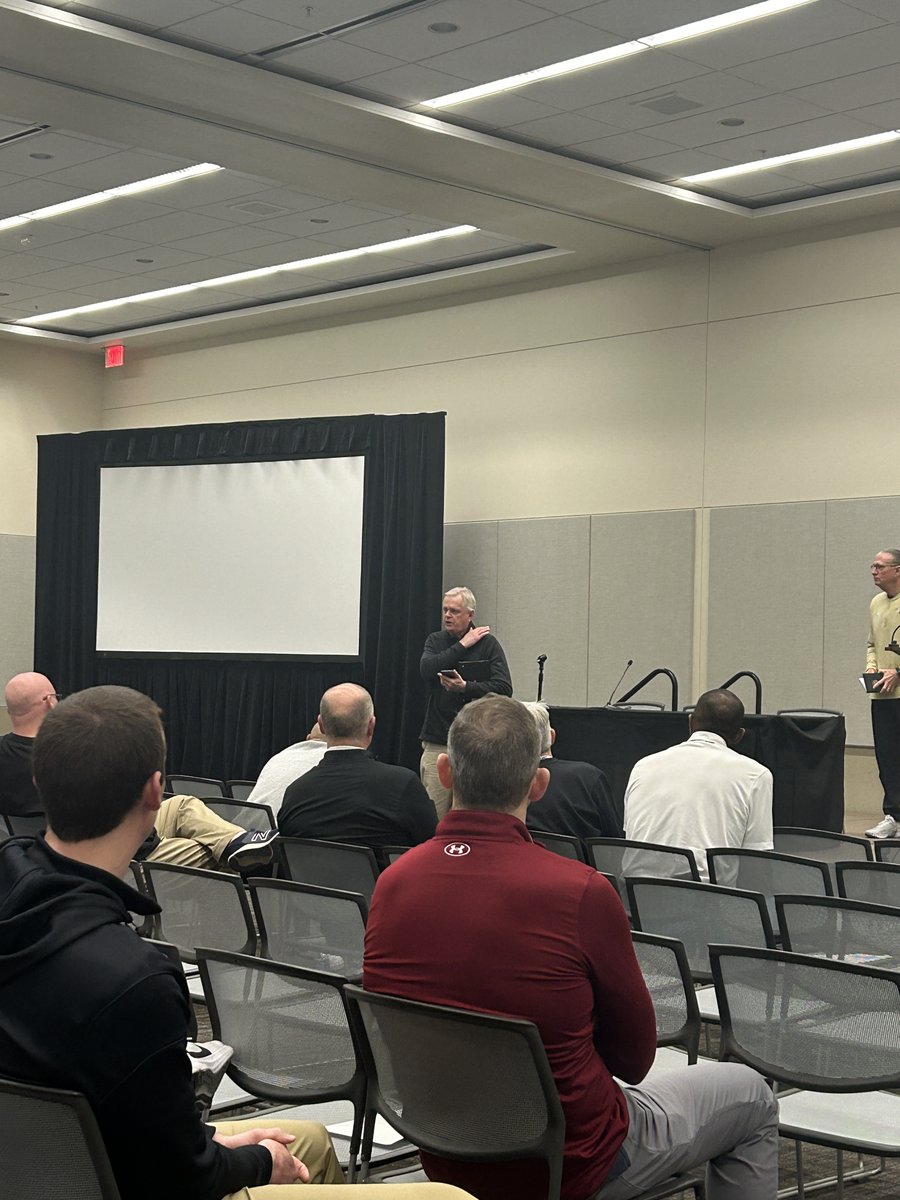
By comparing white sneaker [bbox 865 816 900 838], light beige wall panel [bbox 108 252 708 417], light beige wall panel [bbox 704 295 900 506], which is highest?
light beige wall panel [bbox 108 252 708 417]

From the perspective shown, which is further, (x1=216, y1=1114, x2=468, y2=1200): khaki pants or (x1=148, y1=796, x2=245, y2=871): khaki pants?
(x1=148, y1=796, x2=245, y2=871): khaki pants

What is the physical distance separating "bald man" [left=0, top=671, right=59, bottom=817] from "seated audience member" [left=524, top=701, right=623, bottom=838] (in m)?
2.01

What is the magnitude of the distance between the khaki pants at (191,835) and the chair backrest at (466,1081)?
2.65 m

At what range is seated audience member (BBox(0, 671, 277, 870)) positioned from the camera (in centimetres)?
513

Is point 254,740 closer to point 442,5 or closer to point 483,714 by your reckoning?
point 442,5

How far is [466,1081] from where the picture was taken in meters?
2.55

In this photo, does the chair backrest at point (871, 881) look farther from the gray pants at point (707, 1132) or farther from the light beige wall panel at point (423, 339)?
the light beige wall panel at point (423, 339)

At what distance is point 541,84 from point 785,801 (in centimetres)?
442

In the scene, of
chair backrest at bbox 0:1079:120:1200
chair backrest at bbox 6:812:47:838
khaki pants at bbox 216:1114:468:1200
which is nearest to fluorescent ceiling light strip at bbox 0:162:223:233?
chair backrest at bbox 6:812:47:838

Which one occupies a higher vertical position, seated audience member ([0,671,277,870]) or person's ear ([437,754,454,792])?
person's ear ([437,754,454,792])

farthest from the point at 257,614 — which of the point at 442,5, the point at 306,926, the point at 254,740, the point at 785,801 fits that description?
the point at 306,926

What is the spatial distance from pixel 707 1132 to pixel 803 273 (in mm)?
8983

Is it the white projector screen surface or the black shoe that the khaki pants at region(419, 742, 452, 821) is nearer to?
the white projector screen surface

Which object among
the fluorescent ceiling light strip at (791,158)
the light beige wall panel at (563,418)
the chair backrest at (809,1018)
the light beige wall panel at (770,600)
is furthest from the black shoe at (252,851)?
the light beige wall panel at (563,418)
